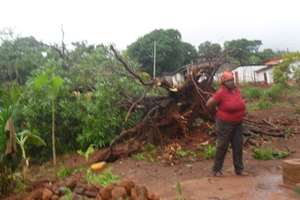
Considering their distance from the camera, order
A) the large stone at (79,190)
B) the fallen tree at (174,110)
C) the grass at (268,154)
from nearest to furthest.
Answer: the large stone at (79,190), the grass at (268,154), the fallen tree at (174,110)

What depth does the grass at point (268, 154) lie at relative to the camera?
8.32 meters

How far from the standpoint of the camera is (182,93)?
32.4 ft

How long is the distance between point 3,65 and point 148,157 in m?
16.6

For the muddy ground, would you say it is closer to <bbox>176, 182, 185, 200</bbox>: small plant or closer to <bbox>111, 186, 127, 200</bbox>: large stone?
<bbox>176, 182, 185, 200</bbox>: small plant

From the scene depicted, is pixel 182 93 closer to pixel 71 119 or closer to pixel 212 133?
pixel 212 133

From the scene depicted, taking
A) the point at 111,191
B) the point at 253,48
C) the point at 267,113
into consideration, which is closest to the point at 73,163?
the point at 111,191

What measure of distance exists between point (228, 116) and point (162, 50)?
80.6 ft

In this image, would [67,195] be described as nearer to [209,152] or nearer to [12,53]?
[209,152]

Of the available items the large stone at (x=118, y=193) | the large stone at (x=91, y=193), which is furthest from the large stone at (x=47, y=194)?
the large stone at (x=118, y=193)

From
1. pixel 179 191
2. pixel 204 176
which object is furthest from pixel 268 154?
pixel 179 191

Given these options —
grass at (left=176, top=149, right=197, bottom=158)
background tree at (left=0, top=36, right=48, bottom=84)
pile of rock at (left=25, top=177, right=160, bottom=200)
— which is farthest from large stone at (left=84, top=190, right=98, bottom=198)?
background tree at (left=0, top=36, right=48, bottom=84)

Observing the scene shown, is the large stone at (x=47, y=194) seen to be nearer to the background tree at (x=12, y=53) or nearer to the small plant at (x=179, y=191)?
the small plant at (x=179, y=191)

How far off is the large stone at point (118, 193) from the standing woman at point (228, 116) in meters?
2.63

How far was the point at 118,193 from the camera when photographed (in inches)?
181
